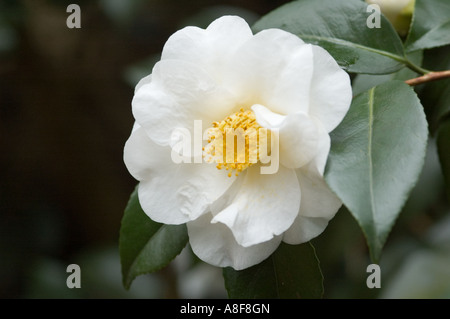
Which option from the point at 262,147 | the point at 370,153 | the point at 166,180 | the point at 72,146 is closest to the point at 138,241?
the point at 166,180

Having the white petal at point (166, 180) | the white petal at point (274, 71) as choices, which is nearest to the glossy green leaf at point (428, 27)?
the white petal at point (274, 71)

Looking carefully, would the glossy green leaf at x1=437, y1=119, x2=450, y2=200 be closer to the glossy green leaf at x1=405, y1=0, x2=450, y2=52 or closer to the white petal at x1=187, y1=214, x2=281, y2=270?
the glossy green leaf at x1=405, y1=0, x2=450, y2=52

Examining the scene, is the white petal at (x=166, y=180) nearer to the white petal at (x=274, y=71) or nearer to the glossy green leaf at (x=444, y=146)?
the white petal at (x=274, y=71)

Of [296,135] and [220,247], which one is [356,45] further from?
[220,247]

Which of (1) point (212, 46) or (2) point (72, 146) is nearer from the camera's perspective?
(1) point (212, 46)

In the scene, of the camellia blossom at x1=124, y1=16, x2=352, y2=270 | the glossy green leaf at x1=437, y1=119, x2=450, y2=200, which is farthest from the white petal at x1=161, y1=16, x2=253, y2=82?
the glossy green leaf at x1=437, y1=119, x2=450, y2=200

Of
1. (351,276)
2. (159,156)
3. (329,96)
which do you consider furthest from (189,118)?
(351,276)

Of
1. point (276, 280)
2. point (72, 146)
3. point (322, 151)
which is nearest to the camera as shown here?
point (322, 151)
